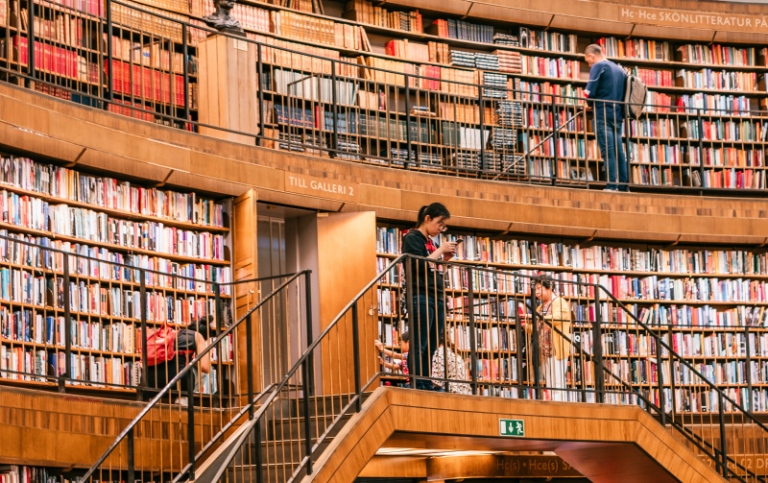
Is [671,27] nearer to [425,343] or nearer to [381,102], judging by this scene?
[381,102]

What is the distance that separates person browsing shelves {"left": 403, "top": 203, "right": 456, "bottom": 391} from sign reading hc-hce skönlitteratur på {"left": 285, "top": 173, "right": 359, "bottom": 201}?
1.39m

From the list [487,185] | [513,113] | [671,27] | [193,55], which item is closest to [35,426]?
[193,55]

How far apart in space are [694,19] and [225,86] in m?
5.14

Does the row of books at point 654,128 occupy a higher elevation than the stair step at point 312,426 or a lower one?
higher

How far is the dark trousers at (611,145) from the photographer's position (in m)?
11.5

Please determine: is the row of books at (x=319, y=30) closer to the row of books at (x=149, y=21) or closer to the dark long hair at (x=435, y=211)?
the row of books at (x=149, y=21)

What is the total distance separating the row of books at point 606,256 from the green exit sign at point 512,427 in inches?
95.5

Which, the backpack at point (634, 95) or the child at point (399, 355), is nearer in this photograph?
the child at point (399, 355)

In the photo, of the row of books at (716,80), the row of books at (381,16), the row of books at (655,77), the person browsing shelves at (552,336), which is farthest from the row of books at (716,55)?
the person browsing shelves at (552,336)

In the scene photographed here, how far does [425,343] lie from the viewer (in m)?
8.32

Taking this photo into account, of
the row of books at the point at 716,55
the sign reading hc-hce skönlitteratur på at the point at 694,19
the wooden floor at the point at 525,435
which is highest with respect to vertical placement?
the sign reading hc-hce skönlitteratur på at the point at 694,19

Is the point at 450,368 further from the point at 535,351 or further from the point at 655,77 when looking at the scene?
the point at 655,77

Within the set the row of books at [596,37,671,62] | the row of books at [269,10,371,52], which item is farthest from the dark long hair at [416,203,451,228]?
the row of books at [596,37,671,62]

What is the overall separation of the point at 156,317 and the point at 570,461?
2910 millimetres
